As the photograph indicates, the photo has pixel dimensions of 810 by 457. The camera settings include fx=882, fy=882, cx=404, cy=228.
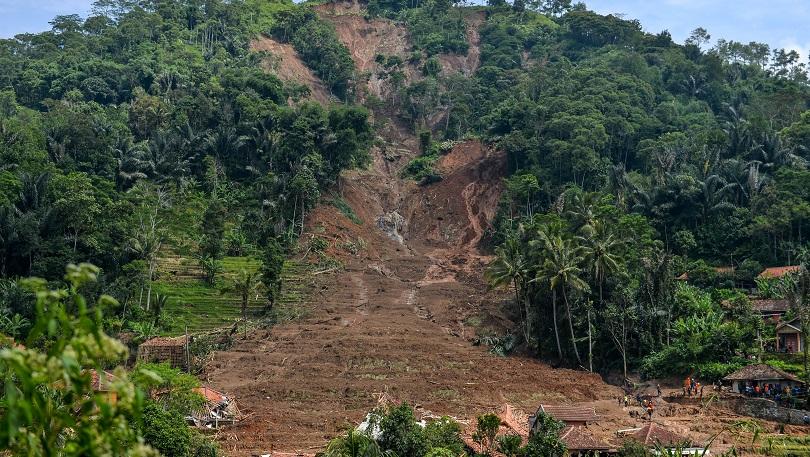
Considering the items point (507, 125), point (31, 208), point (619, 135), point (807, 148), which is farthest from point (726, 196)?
point (31, 208)

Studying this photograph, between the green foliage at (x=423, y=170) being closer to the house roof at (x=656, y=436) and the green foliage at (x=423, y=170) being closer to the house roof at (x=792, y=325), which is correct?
the house roof at (x=792, y=325)

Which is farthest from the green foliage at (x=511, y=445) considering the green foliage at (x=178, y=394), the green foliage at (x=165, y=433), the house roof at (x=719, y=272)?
the house roof at (x=719, y=272)

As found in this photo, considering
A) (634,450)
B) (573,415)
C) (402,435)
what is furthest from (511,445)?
(573,415)

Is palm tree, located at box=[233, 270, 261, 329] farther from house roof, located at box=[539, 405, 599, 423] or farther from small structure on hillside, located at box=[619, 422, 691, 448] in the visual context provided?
small structure on hillside, located at box=[619, 422, 691, 448]

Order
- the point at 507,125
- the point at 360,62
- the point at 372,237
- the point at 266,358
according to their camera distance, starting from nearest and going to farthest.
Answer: the point at 266,358
the point at 372,237
the point at 507,125
the point at 360,62

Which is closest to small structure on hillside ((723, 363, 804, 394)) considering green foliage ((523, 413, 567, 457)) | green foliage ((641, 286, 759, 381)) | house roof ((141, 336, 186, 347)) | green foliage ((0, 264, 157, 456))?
green foliage ((641, 286, 759, 381))

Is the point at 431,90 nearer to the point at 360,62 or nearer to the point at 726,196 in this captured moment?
the point at 360,62

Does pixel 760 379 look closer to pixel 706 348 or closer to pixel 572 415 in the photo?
pixel 706 348
